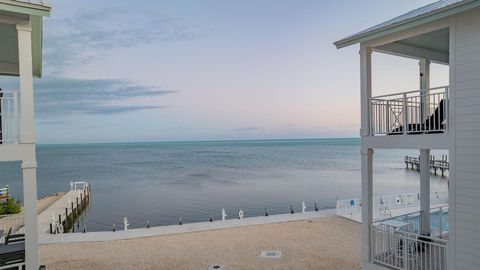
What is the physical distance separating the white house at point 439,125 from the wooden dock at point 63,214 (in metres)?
13.3

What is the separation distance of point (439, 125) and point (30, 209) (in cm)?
830

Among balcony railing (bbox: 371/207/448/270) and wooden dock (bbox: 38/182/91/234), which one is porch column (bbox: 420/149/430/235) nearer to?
balcony railing (bbox: 371/207/448/270)

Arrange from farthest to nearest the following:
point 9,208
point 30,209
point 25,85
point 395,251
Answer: point 9,208 → point 395,251 → point 30,209 → point 25,85

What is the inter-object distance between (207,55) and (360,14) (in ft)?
76.7

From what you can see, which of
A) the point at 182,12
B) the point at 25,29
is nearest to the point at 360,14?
the point at 25,29

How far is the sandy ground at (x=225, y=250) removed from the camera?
10805mm

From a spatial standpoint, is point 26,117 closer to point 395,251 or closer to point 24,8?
point 24,8

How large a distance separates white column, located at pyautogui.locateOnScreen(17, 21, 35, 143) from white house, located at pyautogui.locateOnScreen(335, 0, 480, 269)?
6.75 meters

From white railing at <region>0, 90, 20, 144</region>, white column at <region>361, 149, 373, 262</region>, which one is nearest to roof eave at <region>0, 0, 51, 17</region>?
Answer: white railing at <region>0, 90, 20, 144</region>

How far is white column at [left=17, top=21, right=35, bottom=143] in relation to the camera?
5.94 metres

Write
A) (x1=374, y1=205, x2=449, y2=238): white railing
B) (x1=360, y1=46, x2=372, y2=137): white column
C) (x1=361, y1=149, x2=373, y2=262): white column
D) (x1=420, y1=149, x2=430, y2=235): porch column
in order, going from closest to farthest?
(x1=360, y1=46, x2=372, y2=137): white column < (x1=361, y1=149, x2=373, y2=262): white column < (x1=374, y1=205, x2=449, y2=238): white railing < (x1=420, y1=149, x2=430, y2=235): porch column

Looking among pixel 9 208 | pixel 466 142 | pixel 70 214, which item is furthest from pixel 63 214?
pixel 466 142

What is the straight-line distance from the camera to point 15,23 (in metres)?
6.03

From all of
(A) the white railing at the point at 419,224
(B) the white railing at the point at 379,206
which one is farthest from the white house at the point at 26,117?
(B) the white railing at the point at 379,206
